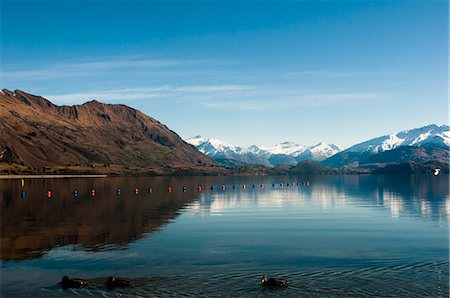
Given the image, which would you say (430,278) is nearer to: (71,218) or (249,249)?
(249,249)

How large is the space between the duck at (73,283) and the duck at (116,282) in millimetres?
2178

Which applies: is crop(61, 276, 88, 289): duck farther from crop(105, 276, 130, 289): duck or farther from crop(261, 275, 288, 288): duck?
crop(261, 275, 288, 288): duck

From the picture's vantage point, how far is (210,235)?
256 feet

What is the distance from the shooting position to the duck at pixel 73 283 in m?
45.7

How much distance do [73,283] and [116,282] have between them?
3986mm

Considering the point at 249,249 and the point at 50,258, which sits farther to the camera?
the point at 249,249

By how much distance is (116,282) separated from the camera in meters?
46.0

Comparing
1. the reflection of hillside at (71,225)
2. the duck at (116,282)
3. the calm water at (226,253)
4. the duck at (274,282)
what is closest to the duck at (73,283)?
the calm water at (226,253)

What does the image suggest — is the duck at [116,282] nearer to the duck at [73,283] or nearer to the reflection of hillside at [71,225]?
the duck at [73,283]

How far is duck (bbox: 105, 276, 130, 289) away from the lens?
45719 millimetres

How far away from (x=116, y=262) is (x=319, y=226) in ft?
147


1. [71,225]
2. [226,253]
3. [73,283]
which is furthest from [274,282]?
[71,225]

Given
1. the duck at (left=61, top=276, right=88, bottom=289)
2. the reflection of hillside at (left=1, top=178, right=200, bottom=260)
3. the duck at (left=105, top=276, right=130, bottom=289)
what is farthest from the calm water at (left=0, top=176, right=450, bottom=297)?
the duck at (left=61, top=276, right=88, bottom=289)

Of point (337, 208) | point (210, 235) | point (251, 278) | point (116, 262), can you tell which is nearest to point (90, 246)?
point (116, 262)
